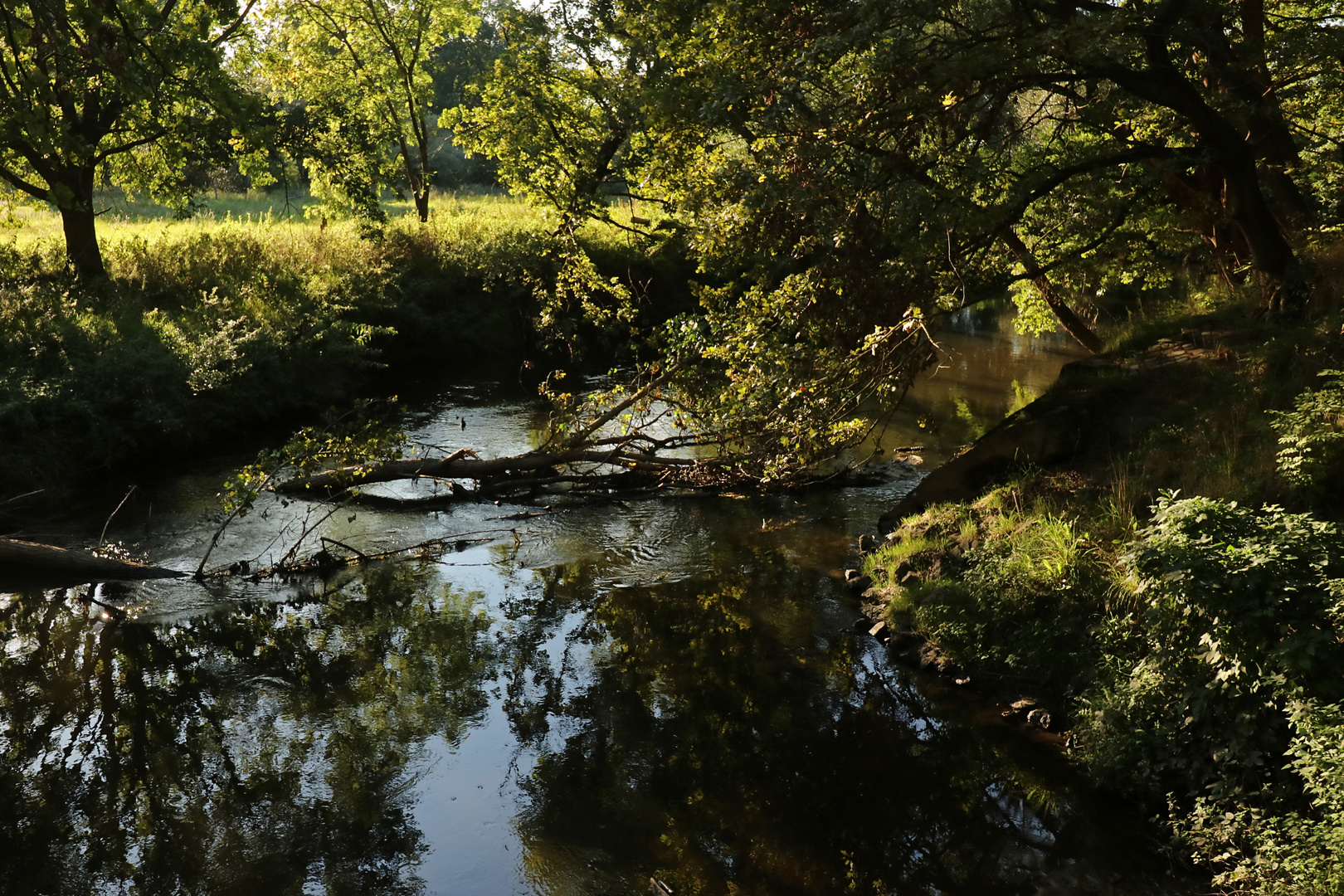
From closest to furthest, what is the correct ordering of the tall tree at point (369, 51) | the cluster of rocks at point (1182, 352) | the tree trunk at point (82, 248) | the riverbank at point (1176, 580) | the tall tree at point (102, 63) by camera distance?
the tall tree at point (102, 63), the riverbank at point (1176, 580), the cluster of rocks at point (1182, 352), the tree trunk at point (82, 248), the tall tree at point (369, 51)

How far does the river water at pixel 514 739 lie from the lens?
6.33 meters

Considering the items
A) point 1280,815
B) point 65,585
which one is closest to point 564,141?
point 65,585

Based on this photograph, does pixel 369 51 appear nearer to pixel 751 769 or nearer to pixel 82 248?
pixel 82 248

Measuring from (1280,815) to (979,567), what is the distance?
153 inches

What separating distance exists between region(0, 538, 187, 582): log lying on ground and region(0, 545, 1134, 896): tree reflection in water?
43 cm

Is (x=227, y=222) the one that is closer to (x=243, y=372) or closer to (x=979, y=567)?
(x=243, y=372)

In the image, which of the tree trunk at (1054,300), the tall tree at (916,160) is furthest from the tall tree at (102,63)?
the tree trunk at (1054,300)

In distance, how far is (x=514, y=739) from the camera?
7.94 metres

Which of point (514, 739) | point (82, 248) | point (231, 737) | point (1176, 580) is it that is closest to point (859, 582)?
point (514, 739)

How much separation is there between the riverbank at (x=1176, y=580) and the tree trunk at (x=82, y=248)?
1590 centimetres

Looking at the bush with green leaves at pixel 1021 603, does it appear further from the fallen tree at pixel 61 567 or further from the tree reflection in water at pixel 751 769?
the fallen tree at pixel 61 567

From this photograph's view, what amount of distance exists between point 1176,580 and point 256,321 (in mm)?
16910

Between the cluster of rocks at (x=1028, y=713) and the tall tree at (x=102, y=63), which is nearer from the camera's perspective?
the tall tree at (x=102, y=63)

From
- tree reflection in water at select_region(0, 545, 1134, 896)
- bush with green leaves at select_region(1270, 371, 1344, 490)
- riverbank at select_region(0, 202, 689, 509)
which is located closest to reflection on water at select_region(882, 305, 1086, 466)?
bush with green leaves at select_region(1270, 371, 1344, 490)
